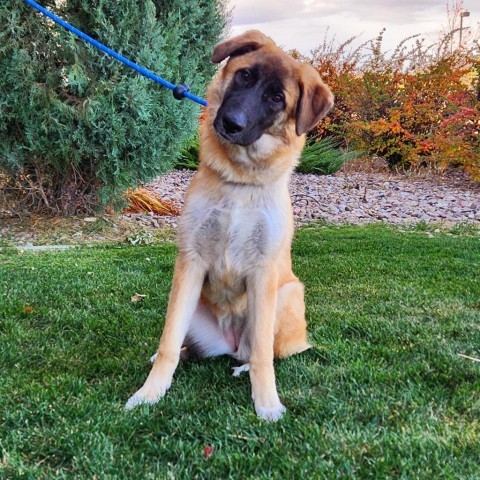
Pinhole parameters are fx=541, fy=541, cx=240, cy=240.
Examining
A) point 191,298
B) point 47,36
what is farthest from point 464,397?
point 47,36

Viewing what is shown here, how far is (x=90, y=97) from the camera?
19.7 ft

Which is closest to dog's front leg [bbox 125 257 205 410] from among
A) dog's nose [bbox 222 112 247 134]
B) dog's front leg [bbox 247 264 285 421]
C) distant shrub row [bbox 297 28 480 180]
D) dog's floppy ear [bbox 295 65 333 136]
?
dog's front leg [bbox 247 264 285 421]

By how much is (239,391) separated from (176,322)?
46 cm

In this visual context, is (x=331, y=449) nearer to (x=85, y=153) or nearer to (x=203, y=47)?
(x=85, y=153)

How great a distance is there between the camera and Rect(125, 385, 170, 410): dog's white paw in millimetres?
2434

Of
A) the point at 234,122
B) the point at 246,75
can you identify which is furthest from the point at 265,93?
the point at 234,122

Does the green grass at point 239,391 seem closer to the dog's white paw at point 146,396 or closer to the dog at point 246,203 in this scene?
the dog's white paw at point 146,396

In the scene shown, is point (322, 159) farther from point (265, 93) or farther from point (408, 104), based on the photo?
point (265, 93)

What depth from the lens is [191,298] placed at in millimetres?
2650

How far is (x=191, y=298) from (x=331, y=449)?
977mm

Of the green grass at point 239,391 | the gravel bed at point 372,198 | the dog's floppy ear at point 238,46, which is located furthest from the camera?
the gravel bed at point 372,198

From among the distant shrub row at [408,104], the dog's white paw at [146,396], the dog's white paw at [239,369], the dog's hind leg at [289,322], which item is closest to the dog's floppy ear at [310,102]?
the dog's hind leg at [289,322]

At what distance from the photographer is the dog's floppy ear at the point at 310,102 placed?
2688 millimetres

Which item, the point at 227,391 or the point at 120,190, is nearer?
the point at 227,391
